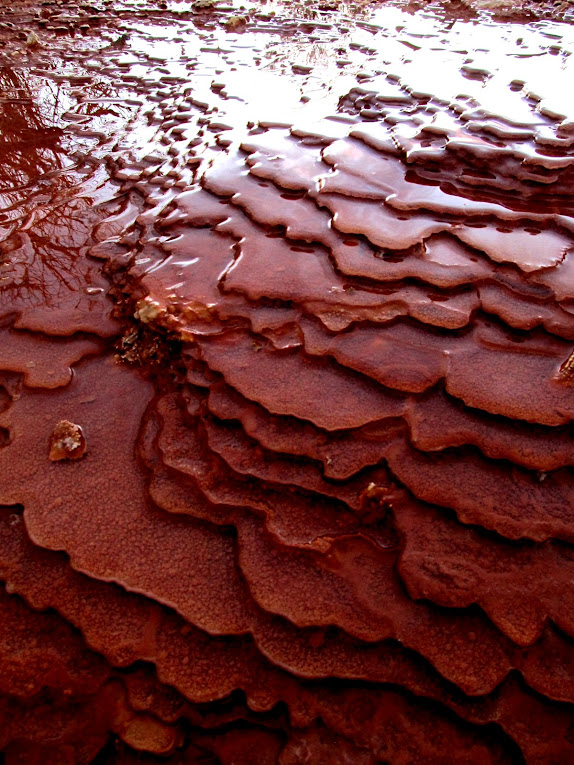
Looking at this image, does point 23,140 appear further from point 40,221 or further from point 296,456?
point 296,456

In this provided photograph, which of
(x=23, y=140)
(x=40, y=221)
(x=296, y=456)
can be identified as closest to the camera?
(x=296, y=456)

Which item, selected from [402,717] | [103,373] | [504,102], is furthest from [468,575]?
[504,102]

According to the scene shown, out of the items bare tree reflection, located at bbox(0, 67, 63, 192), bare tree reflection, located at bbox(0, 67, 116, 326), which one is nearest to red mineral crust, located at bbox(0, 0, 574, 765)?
bare tree reflection, located at bbox(0, 67, 116, 326)

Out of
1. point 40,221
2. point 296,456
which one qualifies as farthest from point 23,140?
point 296,456

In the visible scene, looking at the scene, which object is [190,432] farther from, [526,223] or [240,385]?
[526,223]

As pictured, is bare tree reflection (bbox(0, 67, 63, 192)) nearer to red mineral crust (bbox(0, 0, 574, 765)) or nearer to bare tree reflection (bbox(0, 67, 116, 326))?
bare tree reflection (bbox(0, 67, 116, 326))

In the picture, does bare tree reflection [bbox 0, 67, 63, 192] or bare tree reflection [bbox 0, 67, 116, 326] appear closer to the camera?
bare tree reflection [bbox 0, 67, 116, 326]

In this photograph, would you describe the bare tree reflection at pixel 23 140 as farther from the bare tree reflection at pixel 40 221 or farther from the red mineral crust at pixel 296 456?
the red mineral crust at pixel 296 456

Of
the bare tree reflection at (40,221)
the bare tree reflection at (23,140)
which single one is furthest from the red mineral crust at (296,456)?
the bare tree reflection at (23,140)

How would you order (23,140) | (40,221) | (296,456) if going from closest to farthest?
(296,456) < (40,221) < (23,140)
